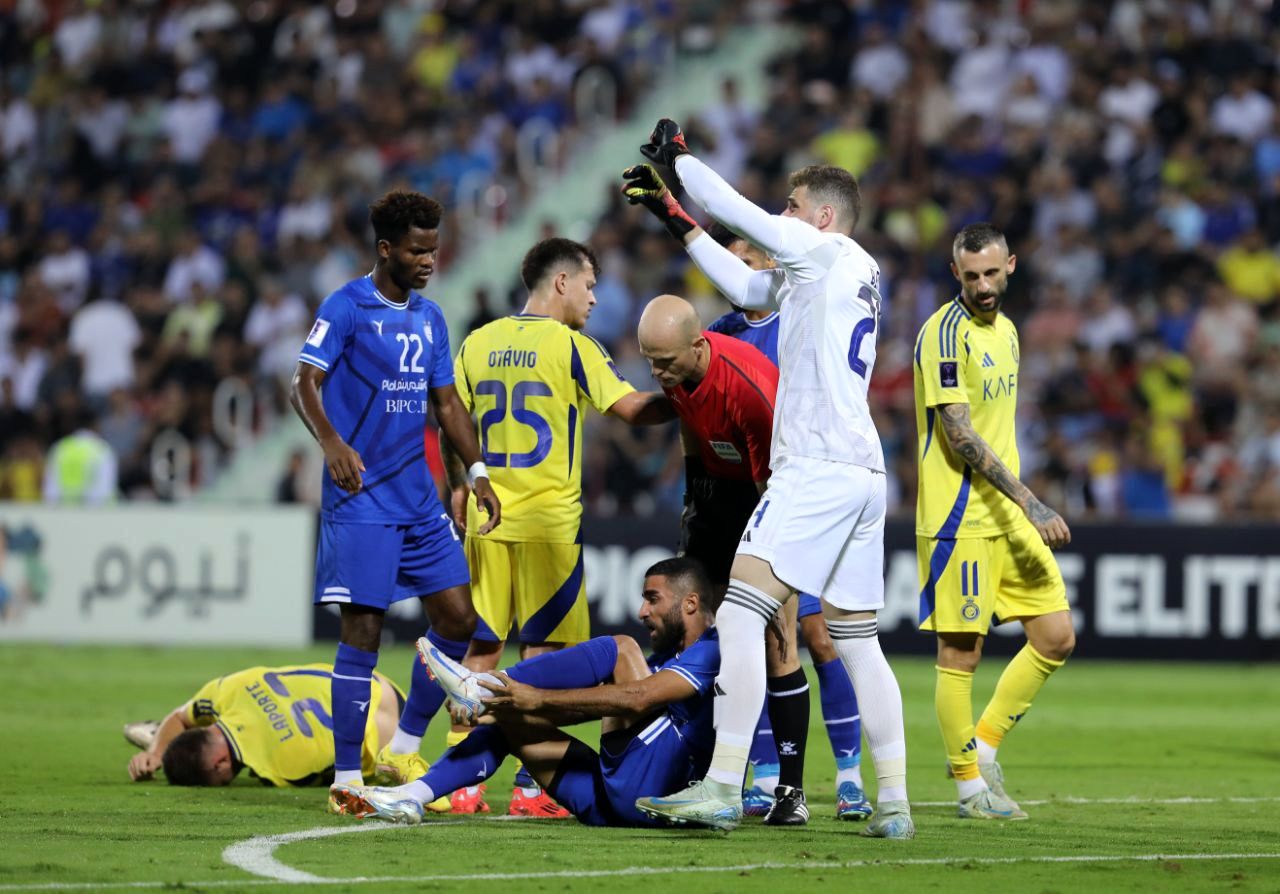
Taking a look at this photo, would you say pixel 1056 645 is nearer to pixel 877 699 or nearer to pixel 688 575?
pixel 877 699

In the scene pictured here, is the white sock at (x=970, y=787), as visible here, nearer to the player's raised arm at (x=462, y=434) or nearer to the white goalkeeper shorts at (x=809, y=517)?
the white goalkeeper shorts at (x=809, y=517)

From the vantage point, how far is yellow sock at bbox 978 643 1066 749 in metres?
8.21

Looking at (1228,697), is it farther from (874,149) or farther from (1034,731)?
(874,149)

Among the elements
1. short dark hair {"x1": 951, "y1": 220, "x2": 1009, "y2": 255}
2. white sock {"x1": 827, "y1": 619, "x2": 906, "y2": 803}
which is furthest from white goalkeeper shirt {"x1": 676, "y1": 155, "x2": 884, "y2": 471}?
short dark hair {"x1": 951, "y1": 220, "x2": 1009, "y2": 255}

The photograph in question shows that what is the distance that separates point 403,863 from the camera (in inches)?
239

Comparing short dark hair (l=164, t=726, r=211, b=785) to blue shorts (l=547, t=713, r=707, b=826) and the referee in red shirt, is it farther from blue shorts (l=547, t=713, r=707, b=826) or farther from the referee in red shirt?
the referee in red shirt

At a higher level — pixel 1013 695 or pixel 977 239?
pixel 977 239

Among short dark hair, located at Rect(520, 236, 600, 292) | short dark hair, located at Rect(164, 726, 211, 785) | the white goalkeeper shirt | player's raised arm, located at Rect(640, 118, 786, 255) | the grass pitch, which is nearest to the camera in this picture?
the grass pitch

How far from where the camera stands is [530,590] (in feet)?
27.6

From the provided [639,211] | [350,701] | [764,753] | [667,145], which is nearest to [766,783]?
[764,753]

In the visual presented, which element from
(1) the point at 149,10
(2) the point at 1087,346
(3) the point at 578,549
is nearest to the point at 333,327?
(3) the point at 578,549

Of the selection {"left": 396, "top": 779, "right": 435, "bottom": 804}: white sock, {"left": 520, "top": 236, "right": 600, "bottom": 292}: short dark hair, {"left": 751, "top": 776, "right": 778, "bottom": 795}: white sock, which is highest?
{"left": 520, "top": 236, "right": 600, "bottom": 292}: short dark hair

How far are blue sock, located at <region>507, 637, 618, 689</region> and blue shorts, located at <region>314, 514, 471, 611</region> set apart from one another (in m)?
1.04

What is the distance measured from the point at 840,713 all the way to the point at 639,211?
1313cm
